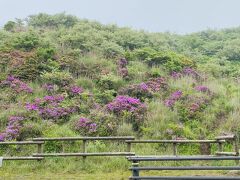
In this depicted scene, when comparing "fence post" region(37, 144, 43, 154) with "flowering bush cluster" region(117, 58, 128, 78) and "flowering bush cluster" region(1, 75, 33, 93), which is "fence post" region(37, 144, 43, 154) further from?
"flowering bush cluster" region(117, 58, 128, 78)

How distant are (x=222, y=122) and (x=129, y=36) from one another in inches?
482

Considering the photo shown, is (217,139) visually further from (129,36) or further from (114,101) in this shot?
(129,36)

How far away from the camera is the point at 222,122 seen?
17.9 m

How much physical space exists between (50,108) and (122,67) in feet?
21.4

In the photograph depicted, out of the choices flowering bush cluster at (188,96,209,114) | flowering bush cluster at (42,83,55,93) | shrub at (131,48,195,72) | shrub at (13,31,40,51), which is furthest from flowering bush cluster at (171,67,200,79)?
shrub at (13,31,40,51)

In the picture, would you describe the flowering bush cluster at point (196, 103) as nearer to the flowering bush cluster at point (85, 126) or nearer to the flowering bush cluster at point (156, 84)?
the flowering bush cluster at point (156, 84)

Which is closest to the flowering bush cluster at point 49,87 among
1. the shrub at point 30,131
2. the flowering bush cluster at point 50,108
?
the flowering bush cluster at point 50,108

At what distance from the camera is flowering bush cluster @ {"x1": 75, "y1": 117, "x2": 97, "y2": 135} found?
16406 millimetres

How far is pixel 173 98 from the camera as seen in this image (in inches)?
768

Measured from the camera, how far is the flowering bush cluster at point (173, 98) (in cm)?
1900

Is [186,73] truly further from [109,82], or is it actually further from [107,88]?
[107,88]

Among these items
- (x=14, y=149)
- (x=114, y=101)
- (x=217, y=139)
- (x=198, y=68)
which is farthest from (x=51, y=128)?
(x=198, y=68)

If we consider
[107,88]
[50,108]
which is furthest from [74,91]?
[50,108]

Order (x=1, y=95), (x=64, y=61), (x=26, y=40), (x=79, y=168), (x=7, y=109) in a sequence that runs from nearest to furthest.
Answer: (x=79, y=168) → (x=7, y=109) → (x=1, y=95) → (x=64, y=61) → (x=26, y=40)
